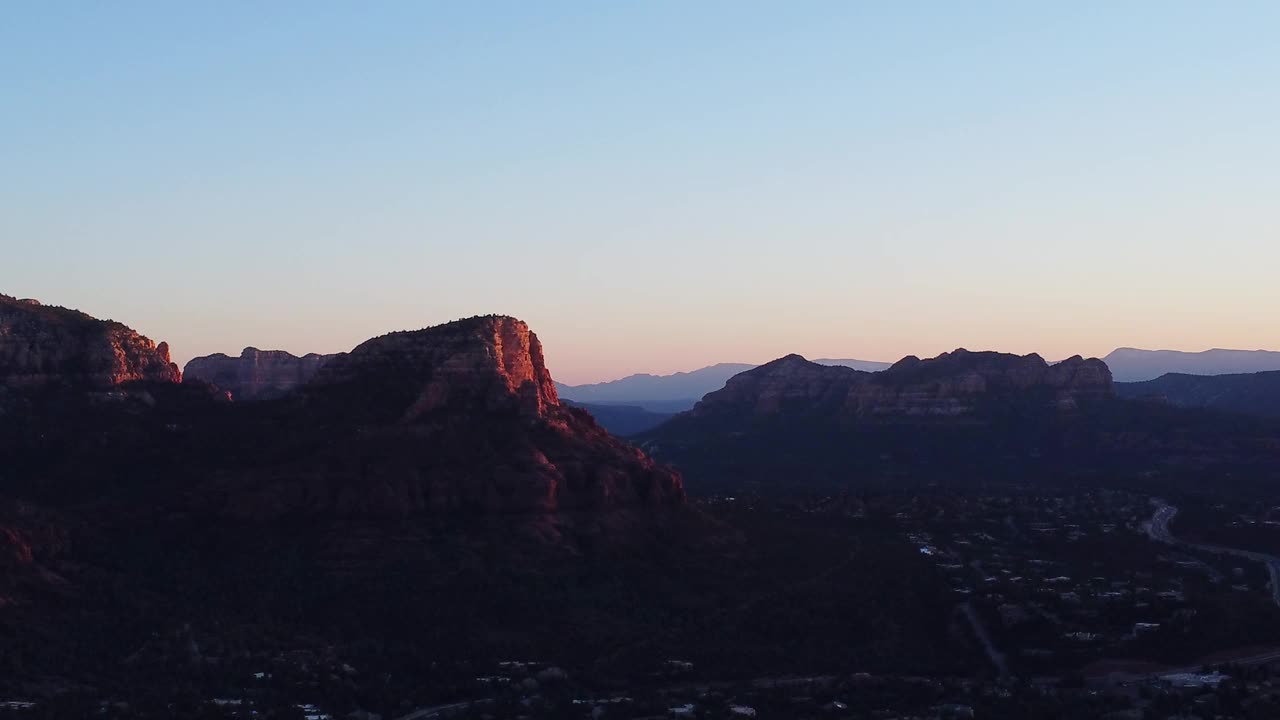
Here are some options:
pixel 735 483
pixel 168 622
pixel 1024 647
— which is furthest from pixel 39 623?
pixel 735 483

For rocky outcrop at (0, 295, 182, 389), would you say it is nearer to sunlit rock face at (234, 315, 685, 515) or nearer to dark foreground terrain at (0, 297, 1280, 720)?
dark foreground terrain at (0, 297, 1280, 720)

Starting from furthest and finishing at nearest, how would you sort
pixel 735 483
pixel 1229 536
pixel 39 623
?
pixel 735 483 < pixel 1229 536 < pixel 39 623

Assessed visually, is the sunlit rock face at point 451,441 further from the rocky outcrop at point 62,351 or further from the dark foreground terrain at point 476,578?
the rocky outcrop at point 62,351

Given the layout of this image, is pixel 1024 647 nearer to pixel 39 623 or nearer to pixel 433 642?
pixel 433 642

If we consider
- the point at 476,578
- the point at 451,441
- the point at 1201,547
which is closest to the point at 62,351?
the point at 451,441

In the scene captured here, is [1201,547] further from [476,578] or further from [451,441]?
[476,578]

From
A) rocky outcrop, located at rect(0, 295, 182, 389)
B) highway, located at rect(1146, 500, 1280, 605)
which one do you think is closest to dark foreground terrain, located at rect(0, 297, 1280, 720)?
rocky outcrop, located at rect(0, 295, 182, 389)
